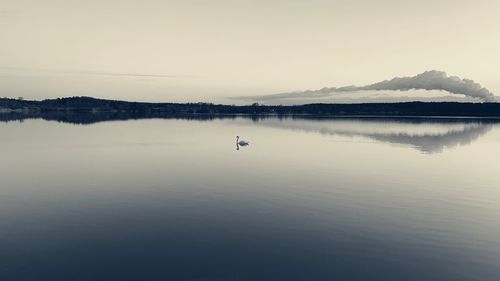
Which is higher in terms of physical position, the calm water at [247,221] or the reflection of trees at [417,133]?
the reflection of trees at [417,133]

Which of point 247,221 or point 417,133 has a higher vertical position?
point 417,133

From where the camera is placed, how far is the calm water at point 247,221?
46.6ft

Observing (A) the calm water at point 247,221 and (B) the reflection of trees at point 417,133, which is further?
(B) the reflection of trees at point 417,133

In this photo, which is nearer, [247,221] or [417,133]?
[247,221]

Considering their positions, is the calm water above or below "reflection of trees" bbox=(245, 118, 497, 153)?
below

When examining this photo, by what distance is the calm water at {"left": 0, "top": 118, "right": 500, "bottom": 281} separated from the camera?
1421 centimetres

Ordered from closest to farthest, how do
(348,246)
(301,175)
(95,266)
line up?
(95,266) → (348,246) → (301,175)

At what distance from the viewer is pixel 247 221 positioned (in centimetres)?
1992

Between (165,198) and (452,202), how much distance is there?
21097 millimetres

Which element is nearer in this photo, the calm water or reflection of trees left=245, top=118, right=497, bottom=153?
the calm water

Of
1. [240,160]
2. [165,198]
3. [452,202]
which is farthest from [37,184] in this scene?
[452,202]

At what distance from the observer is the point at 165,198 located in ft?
81.8

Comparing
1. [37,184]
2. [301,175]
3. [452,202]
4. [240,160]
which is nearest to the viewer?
[452,202]

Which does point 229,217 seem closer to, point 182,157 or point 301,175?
point 301,175
